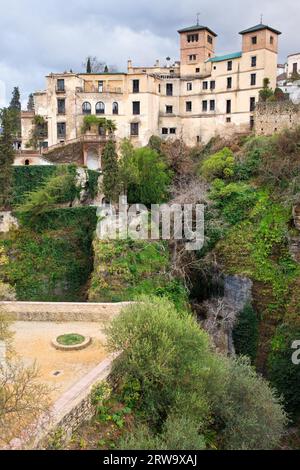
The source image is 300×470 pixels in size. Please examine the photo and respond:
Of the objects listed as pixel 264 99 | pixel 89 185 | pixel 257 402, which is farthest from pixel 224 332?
pixel 264 99

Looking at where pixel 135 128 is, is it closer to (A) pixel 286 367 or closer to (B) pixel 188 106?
(B) pixel 188 106

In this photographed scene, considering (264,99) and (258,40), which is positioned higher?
(258,40)

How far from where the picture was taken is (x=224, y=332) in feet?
65.6

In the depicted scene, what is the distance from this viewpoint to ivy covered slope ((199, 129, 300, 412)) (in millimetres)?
18484

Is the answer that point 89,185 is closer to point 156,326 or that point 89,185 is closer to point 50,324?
point 50,324

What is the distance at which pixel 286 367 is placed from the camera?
681 inches

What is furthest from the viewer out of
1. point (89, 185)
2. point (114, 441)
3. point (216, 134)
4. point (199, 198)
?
point (216, 134)

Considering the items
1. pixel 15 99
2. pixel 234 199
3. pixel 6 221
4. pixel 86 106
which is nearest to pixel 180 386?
pixel 234 199

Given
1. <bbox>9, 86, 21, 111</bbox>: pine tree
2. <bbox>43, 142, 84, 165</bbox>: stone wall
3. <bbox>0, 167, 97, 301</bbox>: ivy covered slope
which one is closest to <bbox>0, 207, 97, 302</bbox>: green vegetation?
<bbox>0, 167, 97, 301</bbox>: ivy covered slope

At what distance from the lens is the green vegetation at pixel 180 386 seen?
414 inches

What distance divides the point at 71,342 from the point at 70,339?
23 centimetres

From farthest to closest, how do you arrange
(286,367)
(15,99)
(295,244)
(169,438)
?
(15,99)
(295,244)
(286,367)
(169,438)

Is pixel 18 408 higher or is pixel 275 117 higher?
pixel 275 117

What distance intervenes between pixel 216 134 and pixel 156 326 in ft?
103
